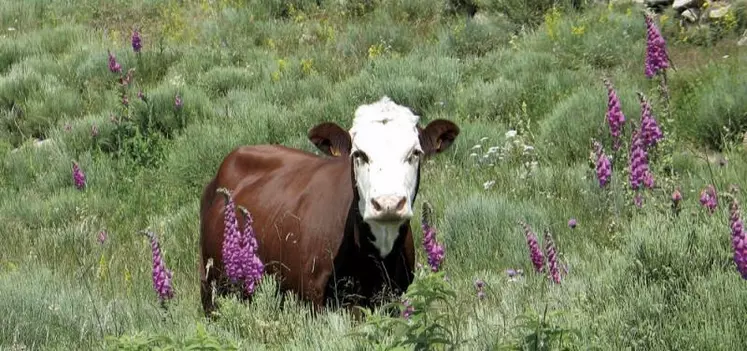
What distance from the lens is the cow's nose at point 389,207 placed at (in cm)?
421

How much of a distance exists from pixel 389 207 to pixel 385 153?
14.4 inches

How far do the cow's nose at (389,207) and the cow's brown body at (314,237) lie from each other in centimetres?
48

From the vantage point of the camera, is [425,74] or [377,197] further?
[425,74]

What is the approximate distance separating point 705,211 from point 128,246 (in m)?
4.16

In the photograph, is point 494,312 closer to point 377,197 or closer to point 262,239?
point 377,197

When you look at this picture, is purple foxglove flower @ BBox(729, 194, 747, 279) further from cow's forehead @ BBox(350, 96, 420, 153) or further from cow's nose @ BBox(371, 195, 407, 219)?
cow's forehead @ BBox(350, 96, 420, 153)

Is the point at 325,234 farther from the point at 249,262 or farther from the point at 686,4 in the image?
the point at 686,4

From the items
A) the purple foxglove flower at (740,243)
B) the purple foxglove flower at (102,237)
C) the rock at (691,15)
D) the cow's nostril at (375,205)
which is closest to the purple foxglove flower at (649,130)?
the cow's nostril at (375,205)

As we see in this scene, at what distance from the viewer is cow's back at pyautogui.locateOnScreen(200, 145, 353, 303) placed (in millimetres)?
4953

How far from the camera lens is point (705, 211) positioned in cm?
474

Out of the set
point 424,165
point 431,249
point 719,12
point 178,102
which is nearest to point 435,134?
point 431,249

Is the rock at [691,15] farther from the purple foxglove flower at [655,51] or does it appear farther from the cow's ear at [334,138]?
the cow's ear at [334,138]

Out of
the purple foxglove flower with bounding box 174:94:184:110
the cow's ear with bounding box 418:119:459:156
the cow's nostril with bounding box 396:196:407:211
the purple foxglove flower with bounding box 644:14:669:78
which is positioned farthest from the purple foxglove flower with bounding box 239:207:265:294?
the purple foxglove flower with bounding box 174:94:184:110

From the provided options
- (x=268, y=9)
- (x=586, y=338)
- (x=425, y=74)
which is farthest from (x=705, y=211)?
(x=268, y=9)
